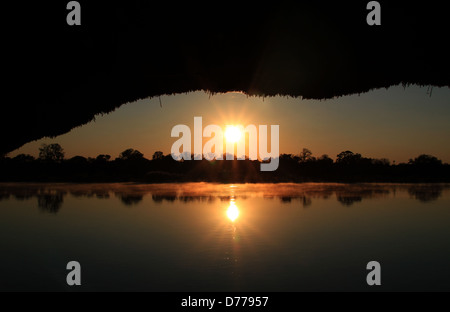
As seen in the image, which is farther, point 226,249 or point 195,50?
point 226,249

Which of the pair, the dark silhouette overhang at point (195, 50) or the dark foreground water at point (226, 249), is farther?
the dark foreground water at point (226, 249)

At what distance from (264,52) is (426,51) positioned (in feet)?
4.44

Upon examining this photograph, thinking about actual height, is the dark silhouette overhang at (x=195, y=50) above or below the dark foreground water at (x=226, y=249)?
above

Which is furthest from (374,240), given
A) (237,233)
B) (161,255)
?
(161,255)

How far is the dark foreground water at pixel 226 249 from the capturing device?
13.4m

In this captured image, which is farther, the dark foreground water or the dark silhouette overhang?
the dark foreground water

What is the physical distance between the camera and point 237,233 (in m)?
22.8

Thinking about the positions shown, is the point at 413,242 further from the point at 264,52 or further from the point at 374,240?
the point at 264,52

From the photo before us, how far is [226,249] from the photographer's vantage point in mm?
19141

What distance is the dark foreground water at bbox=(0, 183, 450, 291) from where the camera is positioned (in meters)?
13.4

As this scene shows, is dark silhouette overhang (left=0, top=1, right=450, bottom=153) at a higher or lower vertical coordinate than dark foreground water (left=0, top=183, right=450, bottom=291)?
higher

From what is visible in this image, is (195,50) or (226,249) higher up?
(195,50)
